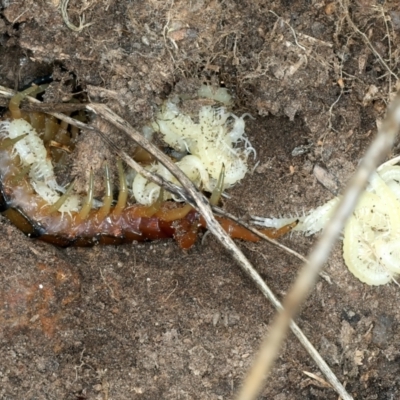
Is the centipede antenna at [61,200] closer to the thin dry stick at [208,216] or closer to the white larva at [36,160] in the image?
the white larva at [36,160]

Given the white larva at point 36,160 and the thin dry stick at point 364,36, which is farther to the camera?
the white larva at point 36,160

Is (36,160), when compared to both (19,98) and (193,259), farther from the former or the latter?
(193,259)

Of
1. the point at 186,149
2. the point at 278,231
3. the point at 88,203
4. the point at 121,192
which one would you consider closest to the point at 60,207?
the point at 88,203

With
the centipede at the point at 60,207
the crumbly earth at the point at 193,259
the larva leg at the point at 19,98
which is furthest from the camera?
the centipede at the point at 60,207

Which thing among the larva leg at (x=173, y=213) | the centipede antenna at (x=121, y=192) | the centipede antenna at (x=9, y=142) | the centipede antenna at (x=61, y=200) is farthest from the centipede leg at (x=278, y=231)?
the centipede antenna at (x=9, y=142)

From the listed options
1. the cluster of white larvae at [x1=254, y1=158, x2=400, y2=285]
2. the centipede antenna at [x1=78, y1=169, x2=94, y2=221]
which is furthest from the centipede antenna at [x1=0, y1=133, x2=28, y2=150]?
the cluster of white larvae at [x1=254, y1=158, x2=400, y2=285]

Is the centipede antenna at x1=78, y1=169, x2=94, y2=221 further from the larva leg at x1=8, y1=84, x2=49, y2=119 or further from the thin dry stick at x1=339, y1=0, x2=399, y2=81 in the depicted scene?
the thin dry stick at x1=339, y1=0, x2=399, y2=81
